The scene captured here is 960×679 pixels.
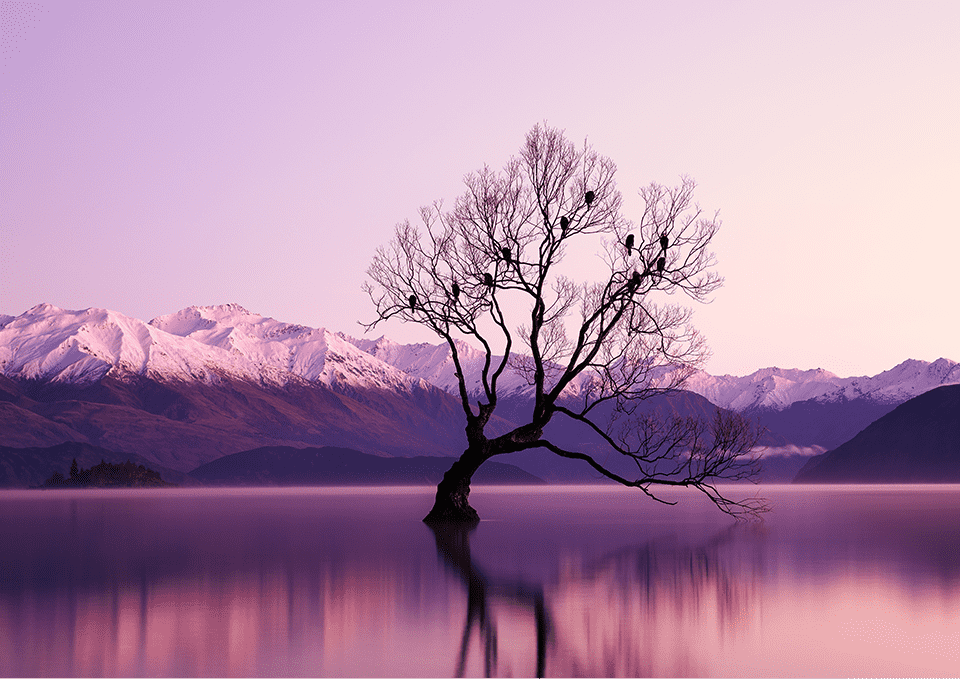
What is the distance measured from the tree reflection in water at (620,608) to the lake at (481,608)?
52mm

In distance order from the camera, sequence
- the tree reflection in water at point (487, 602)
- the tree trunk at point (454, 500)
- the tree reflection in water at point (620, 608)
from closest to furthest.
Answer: the tree reflection in water at point (620, 608) < the tree reflection in water at point (487, 602) < the tree trunk at point (454, 500)

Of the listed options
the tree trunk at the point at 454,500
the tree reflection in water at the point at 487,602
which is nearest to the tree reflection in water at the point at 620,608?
the tree reflection in water at the point at 487,602

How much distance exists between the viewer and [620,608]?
61.2 feet

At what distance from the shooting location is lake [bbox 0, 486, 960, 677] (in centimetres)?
1387

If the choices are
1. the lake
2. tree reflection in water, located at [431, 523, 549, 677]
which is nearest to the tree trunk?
the lake

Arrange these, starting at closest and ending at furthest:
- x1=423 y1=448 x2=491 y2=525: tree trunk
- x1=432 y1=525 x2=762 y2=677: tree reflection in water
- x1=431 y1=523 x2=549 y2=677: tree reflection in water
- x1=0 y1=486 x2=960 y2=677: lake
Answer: x1=0 y1=486 x2=960 y2=677: lake < x1=432 y1=525 x2=762 y2=677: tree reflection in water < x1=431 y1=523 x2=549 y2=677: tree reflection in water < x1=423 y1=448 x2=491 y2=525: tree trunk

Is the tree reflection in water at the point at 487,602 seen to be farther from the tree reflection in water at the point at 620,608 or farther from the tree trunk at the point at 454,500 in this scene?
the tree trunk at the point at 454,500

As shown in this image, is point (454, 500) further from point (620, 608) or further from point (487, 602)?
point (620, 608)

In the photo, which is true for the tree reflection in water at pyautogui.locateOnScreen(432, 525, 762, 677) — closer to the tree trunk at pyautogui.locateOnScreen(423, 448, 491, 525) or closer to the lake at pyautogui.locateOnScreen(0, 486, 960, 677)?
the lake at pyautogui.locateOnScreen(0, 486, 960, 677)

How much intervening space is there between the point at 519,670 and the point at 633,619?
4.46 m

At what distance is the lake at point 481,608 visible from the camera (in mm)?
13867

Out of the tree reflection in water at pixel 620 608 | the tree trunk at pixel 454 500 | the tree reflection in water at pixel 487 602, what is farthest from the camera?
the tree trunk at pixel 454 500

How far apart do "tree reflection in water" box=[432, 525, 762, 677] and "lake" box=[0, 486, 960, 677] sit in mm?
52

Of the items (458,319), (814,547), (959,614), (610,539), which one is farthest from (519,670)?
(458,319)
